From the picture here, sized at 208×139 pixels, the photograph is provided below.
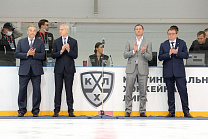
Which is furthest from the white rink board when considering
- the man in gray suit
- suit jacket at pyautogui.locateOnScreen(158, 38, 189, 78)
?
suit jacket at pyautogui.locateOnScreen(158, 38, 189, 78)

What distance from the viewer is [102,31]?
7.62m

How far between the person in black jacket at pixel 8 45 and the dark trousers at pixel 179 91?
2.98 metres

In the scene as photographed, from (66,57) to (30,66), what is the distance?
0.67 m

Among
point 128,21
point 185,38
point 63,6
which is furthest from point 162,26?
point 185,38

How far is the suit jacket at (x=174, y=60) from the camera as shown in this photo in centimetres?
680

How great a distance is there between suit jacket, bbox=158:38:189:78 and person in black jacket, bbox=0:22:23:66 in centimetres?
280

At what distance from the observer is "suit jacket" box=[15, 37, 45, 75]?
22.2 ft

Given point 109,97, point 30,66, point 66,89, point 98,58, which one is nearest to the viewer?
point 30,66

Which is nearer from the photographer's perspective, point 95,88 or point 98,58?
point 95,88

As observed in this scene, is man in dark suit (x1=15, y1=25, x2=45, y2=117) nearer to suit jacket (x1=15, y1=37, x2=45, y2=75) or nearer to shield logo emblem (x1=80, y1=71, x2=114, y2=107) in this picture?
suit jacket (x1=15, y1=37, x2=45, y2=75)

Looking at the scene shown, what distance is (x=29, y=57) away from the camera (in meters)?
6.78

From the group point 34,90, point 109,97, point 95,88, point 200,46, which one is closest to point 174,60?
point 200,46

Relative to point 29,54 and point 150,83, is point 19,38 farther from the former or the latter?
point 150,83

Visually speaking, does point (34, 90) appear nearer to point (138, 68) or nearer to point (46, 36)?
point (46, 36)
